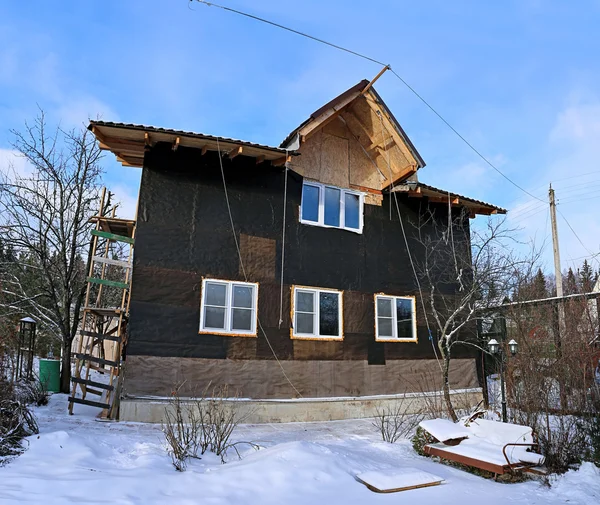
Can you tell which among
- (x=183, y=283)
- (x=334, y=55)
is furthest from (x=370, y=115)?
(x=183, y=283)

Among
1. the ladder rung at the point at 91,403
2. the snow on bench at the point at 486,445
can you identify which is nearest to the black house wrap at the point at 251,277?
the ladder rung at the point at 91,403

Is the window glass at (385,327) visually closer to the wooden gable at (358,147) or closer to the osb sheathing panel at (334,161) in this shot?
the wooden gable at (358,147)

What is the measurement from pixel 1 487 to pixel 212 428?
9.35ft

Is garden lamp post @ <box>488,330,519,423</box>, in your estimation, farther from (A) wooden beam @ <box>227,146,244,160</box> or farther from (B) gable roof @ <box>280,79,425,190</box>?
(A) wooden beam @ <box>227,146,244,160</box>

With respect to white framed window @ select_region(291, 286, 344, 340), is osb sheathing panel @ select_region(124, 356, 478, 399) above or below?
below

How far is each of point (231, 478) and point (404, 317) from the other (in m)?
8.85

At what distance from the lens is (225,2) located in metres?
8.69

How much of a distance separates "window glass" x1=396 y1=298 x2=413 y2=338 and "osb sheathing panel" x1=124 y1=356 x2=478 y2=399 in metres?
0.82

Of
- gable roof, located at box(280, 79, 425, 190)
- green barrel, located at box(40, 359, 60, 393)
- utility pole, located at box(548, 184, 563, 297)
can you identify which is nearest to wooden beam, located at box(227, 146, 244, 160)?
gable roof, located at box(280, 79, 425, 190)

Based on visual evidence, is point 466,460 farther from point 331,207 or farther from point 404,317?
point 331,207

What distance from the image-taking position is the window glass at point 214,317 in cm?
1117

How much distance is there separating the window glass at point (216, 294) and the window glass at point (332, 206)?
3.58 meters

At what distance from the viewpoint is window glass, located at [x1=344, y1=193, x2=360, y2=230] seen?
13.5 m

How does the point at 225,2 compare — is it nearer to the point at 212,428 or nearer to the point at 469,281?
the point at 212,428
